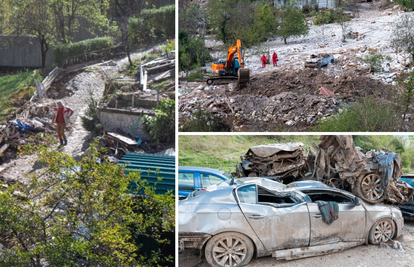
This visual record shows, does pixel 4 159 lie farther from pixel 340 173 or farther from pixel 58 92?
pixel 340 173

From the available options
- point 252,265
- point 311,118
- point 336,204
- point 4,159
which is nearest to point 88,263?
point 252,265

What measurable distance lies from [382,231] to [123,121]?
8737 millimetres

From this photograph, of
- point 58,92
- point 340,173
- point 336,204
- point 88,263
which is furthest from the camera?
point 58,92

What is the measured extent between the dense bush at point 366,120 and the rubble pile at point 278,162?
1250 mm

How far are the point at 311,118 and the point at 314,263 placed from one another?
4623mm

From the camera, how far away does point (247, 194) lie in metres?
5.25

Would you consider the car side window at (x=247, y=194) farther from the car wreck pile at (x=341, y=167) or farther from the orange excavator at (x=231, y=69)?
the orange excavator at (x=231, y=69)

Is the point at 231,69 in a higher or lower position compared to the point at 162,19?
lower

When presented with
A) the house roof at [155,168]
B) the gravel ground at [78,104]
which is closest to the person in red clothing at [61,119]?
the gravel ground at [78,104]

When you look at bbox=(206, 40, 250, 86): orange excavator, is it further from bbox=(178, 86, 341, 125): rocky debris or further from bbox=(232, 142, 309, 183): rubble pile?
bbox=(232, 142, 309, 183): rubble pile

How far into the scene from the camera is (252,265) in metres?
5.10

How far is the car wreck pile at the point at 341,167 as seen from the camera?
634 centimetres

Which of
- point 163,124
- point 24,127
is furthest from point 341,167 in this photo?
point 24,127

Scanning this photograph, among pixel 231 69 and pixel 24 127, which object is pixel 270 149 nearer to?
pixel 231 69
